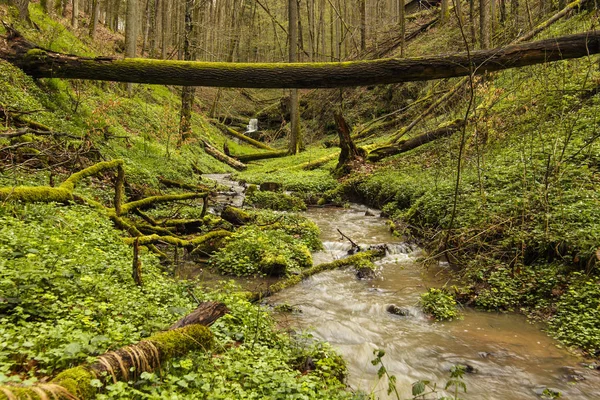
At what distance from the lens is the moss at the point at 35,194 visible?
5051mm

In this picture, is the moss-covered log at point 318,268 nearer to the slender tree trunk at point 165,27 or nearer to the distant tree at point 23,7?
the distant tree at point 23,7

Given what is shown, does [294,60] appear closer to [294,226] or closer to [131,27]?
[131,27]

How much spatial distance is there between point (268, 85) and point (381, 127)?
586 inches

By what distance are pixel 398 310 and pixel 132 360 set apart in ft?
14.6

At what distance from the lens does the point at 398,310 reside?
609 centimetres

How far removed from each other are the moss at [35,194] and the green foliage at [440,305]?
5.85 meters

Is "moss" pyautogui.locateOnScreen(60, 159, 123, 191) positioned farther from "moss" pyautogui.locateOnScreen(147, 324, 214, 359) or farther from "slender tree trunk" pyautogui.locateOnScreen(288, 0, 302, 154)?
"slender tree trunk" pyautogui.locateOnScreen(288, 0, 302, 154)

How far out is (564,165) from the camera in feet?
25.3

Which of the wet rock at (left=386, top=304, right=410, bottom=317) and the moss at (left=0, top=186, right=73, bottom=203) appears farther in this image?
the wet rock at (left=386, top=304, right=410, bottom=317)

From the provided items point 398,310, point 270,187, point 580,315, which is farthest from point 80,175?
point 270,187

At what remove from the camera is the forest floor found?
3025 mm

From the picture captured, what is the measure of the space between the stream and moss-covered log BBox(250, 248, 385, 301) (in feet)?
0.38

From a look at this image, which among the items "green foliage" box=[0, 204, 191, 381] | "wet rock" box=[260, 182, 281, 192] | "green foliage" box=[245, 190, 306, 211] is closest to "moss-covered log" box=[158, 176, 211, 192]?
"green foliage" box=[245, 190, 306, 211]

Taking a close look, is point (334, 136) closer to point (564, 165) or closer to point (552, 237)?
point (564, 165)
